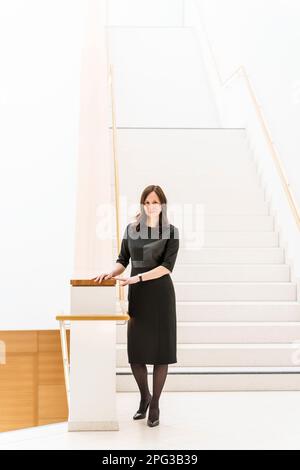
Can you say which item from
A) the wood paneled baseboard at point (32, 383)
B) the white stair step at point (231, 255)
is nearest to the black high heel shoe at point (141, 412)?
the white stair step at point (231, 255)

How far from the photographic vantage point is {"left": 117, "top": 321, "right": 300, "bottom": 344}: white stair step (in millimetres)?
5852

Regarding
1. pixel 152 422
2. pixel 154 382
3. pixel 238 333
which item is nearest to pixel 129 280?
pixel 154 382

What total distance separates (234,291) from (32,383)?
2.77 m

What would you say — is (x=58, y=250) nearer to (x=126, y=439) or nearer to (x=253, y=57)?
(x=253, y=57)

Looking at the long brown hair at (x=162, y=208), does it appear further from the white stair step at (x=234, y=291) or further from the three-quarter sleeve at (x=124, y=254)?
the white stair step at (x=234, y=291)

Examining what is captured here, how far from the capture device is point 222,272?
657 centimetres

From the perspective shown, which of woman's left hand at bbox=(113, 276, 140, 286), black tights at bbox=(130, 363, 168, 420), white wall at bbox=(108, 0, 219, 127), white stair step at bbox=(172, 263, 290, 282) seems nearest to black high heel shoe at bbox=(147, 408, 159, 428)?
black tights at bbox=(130, 363, 168, 420)

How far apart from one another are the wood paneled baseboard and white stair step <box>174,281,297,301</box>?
1893 millimetres

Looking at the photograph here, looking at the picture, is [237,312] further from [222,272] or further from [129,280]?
[129,280]

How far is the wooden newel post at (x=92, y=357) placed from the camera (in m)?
3.94

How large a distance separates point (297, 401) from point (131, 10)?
11354mm

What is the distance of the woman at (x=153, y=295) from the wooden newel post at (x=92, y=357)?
0.69 feet

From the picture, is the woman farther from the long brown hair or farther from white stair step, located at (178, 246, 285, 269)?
white stair step, located at (178, 246, 285, 269)
